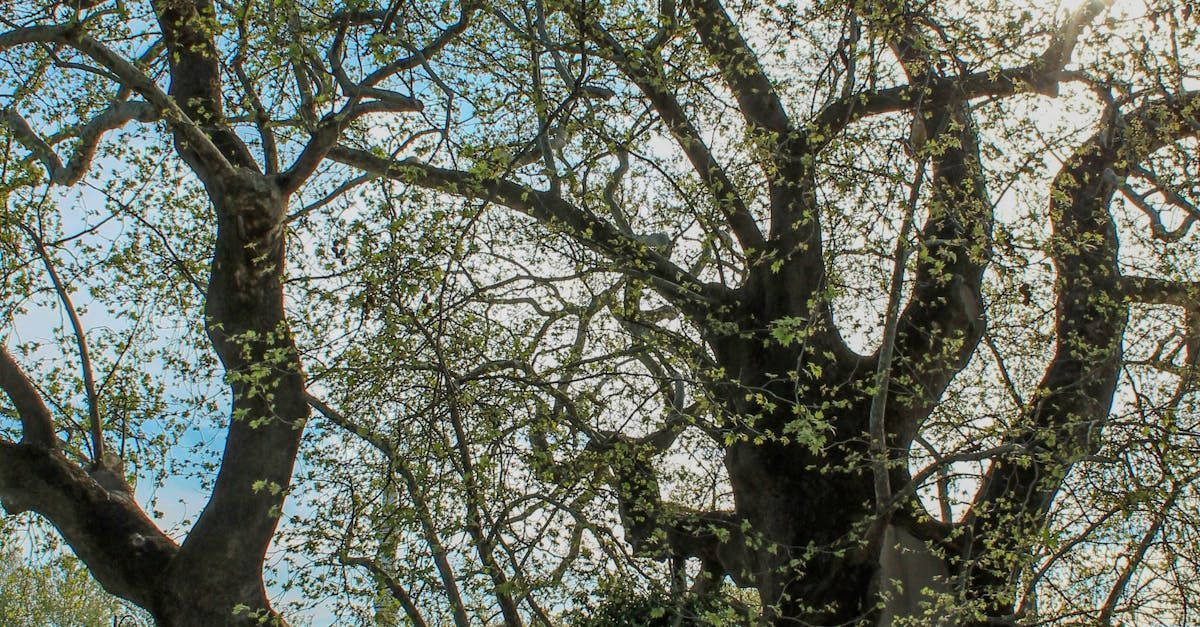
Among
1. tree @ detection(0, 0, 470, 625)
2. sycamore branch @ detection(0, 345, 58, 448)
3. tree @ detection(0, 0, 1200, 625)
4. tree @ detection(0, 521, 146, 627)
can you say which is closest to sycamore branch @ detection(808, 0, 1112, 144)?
tree @ detection(0, 0, 1200, 625)

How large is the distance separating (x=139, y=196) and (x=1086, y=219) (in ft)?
31.7

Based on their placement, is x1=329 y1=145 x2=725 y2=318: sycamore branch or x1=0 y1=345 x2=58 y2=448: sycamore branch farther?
x1=329 y1=145 x2=725 y2=318: sycamore branch

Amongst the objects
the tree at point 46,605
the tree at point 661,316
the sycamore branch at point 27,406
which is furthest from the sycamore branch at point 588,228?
the tree at point 46,605

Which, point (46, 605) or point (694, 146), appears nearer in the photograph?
point (694, 146)

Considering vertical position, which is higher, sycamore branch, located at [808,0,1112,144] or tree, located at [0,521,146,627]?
tree, located at [0,521,146,627]

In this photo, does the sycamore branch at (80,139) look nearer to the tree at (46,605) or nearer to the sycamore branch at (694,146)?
the sycamore branch at (694,146)

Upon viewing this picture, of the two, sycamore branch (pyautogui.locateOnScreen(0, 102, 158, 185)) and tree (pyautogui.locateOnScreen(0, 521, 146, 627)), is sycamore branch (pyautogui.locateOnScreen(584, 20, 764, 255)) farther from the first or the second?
tree (pyautogui.locateOnScreen(0, 521, 146, 627))

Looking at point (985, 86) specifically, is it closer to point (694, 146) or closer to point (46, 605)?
point (694, 146)

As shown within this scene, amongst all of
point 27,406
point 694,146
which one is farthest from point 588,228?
point 27,406

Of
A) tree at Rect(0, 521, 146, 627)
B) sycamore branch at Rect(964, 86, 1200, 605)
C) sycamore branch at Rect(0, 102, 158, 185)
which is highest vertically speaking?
tree at Rect(0, 521, 146, 627)

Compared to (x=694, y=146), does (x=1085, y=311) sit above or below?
below

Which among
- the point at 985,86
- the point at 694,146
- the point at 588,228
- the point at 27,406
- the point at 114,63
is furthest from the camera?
the point at 694,146

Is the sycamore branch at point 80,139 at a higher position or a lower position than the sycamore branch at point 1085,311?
higher

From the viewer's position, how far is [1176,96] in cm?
795
